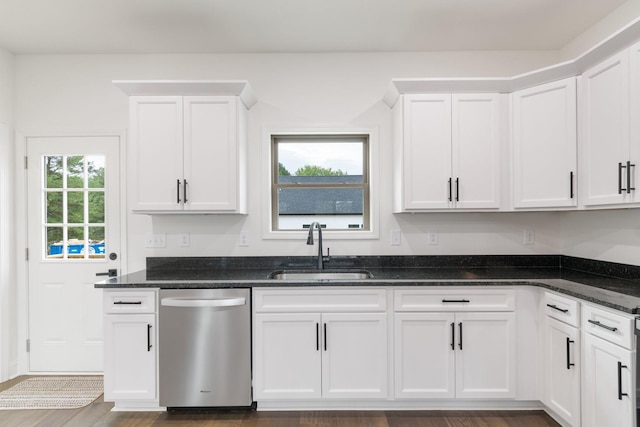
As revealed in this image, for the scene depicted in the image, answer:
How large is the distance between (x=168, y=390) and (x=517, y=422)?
2274 millimetres

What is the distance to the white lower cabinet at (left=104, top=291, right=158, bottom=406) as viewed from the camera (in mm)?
2354

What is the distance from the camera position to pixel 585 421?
1967 millimetres

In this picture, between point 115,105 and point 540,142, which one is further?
point 115,105

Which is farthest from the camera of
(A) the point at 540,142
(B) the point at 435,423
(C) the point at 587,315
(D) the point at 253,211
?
(D) the point at 253,211

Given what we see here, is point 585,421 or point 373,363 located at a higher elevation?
point 373,363

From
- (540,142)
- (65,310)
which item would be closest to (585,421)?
(540,142)

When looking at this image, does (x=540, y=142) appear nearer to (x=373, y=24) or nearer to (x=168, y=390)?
(x=373, y=24)

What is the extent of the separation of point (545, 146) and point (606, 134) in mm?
374

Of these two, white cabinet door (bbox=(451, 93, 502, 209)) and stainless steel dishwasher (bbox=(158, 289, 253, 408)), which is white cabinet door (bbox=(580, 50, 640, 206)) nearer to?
white cabinet door (bbox=(451, 93, 502, 209))

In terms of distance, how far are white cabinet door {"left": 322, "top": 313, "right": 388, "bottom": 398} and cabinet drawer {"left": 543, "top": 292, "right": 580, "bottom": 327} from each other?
1026 millimetres

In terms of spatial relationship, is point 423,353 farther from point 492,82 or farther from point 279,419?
point 492,82

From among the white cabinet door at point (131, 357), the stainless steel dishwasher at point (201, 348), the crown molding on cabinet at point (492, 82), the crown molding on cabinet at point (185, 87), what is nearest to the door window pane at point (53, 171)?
the crown molding on cabinet at point (185, 87)

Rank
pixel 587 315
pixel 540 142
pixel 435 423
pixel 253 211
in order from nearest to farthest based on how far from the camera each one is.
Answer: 1. pixel 587 315
2. pixel 435 423
3. pixel 540 142
4. pixel 253 211

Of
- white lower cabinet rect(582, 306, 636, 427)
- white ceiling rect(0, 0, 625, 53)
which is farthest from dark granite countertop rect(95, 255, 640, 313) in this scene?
white ceiling rect(0, 0, 625, 53)
